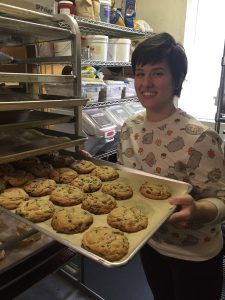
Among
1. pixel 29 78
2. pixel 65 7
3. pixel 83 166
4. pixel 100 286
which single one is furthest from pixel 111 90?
pixel 100 286

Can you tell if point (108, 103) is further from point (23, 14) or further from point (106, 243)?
point (106, 243)

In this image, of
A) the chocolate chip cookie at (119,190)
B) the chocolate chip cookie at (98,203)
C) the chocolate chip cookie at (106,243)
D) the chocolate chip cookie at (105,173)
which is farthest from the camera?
the chocolate chip cookie at (105,173)

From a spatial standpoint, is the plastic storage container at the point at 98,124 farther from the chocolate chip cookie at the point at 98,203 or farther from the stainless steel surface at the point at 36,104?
the chocolate chip cookie at the point at 98,203

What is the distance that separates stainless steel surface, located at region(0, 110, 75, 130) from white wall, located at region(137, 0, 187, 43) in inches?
77.3

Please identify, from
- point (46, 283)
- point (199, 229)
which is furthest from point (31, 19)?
point (46, 283)

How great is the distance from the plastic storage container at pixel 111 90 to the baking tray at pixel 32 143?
2.88 feet

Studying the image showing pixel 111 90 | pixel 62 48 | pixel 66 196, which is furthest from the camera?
pixel 111 90

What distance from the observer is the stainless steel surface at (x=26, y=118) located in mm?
979

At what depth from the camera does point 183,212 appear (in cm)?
83

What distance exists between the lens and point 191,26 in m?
2.65

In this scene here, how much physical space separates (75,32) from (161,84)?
426 mm

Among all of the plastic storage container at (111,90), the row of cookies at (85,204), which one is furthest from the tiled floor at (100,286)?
the plastic storage container at (111,90)

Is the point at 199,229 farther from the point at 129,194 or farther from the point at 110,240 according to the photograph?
the point at 110,240

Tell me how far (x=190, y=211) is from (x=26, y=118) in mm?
771
